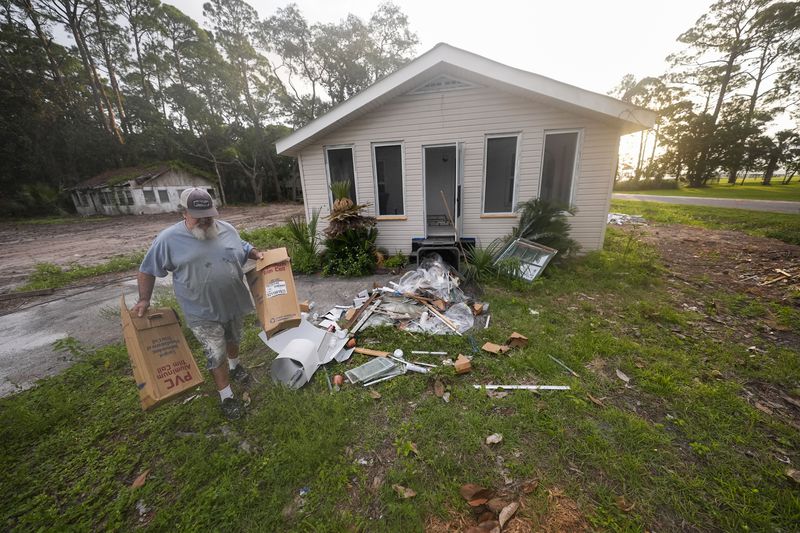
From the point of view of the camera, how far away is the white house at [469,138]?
5234 mm

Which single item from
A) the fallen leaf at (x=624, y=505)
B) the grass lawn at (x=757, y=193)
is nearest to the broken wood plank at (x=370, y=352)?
the fallen leaf at (x=624, y=505)

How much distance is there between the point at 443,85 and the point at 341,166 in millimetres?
2904

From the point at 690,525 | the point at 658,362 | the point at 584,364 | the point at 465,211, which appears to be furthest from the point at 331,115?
the point at 690,525

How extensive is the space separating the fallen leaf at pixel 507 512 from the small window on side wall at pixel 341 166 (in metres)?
6.23

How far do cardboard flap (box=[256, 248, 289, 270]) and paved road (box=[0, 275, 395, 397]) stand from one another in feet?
6.01

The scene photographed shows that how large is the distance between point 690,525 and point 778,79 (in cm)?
3938

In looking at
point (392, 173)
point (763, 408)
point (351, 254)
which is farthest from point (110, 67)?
point (763, 408)

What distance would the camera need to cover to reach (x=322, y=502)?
1834mm

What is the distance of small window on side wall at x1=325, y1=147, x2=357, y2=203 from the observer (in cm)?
658

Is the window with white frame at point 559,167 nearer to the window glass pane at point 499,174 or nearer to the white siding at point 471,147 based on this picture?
the white siding at point 471,147

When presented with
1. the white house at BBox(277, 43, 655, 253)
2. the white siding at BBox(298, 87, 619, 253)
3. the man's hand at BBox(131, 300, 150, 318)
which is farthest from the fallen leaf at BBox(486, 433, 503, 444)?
the white siding at BBox(298, 87, 619, 253)

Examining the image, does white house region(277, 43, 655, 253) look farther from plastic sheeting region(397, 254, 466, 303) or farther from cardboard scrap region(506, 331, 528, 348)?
cardboard scrap region(506, 331, 528, 348)

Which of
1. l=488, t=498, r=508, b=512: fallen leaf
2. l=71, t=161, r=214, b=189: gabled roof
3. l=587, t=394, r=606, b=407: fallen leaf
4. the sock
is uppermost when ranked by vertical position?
l=71, t=161, r=214, b=189: gabled roof

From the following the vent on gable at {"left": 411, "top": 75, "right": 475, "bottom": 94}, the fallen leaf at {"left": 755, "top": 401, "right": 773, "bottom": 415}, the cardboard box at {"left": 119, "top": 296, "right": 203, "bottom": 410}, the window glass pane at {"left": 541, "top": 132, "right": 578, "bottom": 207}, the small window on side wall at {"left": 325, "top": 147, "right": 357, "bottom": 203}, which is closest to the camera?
the cardboard box at {"left": 119, "top": 296, "right": 203, "bottom": 410}
